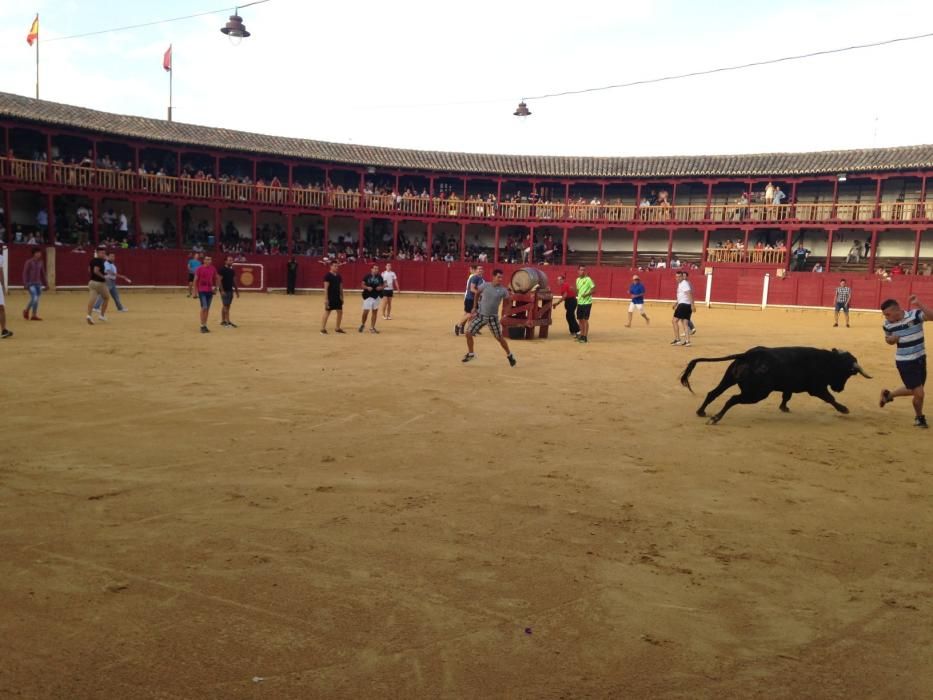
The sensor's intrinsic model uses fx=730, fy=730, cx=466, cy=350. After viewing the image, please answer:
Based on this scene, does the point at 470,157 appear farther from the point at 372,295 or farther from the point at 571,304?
the point at 372,295

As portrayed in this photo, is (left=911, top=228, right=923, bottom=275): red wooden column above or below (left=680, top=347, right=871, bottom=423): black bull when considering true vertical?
above

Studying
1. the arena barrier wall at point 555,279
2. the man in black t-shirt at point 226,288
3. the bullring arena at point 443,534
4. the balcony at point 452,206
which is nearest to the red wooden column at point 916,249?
the balcony at point 452,206

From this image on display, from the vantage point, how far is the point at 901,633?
3.16 m

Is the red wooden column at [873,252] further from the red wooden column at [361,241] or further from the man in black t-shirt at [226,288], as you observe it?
the man in black t-shirt at [226,288]

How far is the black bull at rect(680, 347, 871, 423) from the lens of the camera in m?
7.32

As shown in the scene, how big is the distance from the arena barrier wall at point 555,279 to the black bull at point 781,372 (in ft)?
81.0

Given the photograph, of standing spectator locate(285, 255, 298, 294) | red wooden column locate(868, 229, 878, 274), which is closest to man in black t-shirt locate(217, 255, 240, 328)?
standing spectator locate(285, 255, 298, 294)

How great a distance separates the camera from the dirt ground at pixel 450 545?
2.79 metres

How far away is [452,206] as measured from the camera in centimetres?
3603

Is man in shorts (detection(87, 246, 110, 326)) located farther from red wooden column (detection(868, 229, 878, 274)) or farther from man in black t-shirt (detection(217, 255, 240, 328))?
A: red wooden column (detection(868, 229, 878, 274))

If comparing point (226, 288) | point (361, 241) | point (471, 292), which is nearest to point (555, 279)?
point (361, 241)

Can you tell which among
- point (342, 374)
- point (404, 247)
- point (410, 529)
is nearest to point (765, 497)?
point (410, 529)

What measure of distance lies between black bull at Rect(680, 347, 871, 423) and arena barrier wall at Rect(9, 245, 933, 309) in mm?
24683

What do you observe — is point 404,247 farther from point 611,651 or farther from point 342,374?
point 611,651
